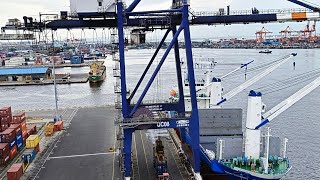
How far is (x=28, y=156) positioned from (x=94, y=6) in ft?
38.4

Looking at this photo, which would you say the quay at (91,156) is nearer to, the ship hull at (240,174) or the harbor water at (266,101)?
the ship hull at (240,174)

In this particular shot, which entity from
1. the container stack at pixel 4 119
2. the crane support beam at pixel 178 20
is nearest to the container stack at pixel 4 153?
the container stack at pixel 4 119

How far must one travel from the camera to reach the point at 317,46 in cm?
16962

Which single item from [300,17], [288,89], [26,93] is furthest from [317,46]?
[300,17]

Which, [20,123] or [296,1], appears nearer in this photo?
[296,1]

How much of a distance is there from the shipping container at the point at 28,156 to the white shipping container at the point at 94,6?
10831 mm

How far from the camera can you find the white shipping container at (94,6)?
23.2 metres

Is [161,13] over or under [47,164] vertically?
over

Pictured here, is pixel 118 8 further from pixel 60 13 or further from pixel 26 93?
pixel 26 93

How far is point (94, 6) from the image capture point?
918 inches

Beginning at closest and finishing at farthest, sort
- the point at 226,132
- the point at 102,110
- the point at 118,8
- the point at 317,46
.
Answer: the point at 118,8 → the point at 226,132 → the point at 102,110 → the point at 317,46

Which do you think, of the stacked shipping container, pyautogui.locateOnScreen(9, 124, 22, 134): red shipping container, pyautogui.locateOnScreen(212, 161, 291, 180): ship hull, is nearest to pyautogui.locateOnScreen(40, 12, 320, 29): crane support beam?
the stacked shipping container

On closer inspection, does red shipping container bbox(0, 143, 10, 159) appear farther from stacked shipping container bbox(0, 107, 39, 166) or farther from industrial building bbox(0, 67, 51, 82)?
industrial building bbox(0, 67, 51, 82)

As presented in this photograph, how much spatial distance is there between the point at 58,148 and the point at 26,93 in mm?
45208
